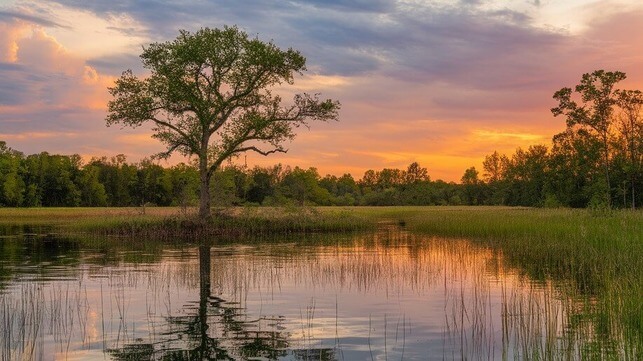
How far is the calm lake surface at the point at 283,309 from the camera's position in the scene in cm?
1152

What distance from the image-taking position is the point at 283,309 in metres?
15.8

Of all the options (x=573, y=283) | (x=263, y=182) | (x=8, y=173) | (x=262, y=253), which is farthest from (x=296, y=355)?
(x=8, y=173)

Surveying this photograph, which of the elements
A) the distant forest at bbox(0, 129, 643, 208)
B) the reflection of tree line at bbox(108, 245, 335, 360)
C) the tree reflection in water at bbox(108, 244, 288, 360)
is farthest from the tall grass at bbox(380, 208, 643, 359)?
the distant forest at bbox(0, 129, 643, 208)

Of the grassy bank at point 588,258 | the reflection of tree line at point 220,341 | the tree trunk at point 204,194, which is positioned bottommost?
the reflection of tree line at point 220,341

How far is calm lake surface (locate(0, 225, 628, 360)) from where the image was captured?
1152cm

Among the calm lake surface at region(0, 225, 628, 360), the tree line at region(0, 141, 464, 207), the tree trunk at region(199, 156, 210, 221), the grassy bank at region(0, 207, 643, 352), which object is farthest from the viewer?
the tree line at region(0, 141, 464, 207)

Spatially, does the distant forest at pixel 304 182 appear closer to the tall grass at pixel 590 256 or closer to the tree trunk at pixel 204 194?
the tree trunk at pixel 204 194

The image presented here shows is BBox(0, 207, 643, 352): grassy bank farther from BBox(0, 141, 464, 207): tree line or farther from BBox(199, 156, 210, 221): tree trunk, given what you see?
BBox(0, 141, 464, 207): tree line

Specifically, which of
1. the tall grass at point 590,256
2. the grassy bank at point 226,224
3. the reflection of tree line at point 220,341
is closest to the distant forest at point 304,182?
the grassy bank at point 226,224

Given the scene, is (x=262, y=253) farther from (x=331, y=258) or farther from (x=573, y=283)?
(x=573, y=283)

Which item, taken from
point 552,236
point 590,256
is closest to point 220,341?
point 590,256

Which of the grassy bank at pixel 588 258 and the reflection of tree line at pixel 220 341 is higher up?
the grassy bank at pixel 588 258

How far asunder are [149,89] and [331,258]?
91.8ft

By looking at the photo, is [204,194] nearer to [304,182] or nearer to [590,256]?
[590,256]
